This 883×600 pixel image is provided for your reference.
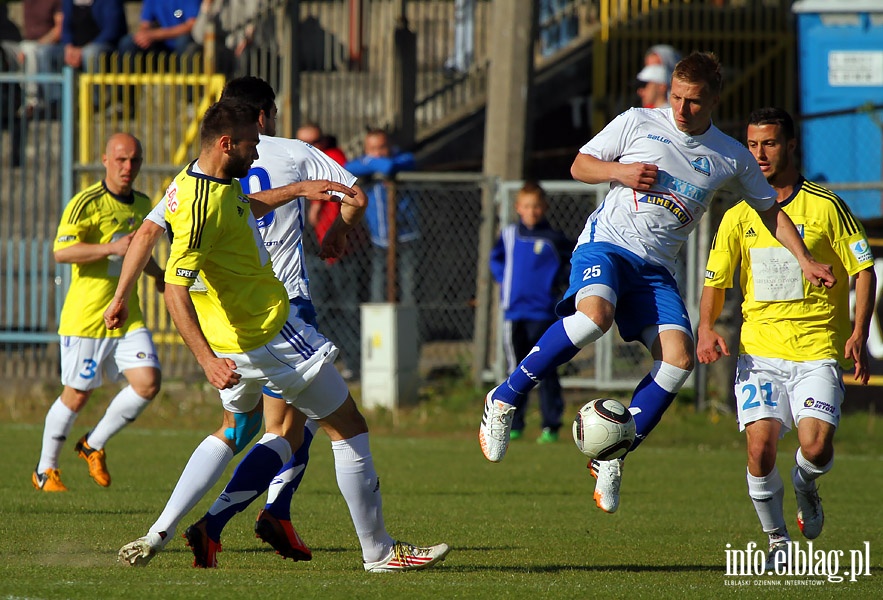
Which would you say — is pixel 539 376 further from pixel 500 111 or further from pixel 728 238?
pixel 500 111

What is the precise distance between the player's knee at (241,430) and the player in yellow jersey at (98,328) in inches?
118

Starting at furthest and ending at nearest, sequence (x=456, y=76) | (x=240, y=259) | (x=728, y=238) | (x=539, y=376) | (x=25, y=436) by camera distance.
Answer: (x=456, y=76) < (x=25, y=436) < (x=728, y=238) < (x=539, y=376) < (x=240, y=259)

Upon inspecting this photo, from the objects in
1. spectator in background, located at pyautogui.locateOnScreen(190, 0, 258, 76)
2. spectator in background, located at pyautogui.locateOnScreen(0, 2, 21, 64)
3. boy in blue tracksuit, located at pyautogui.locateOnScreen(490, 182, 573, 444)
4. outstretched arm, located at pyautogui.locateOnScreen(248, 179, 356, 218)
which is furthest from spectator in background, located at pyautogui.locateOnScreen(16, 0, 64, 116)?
outstretched arm, located at pyautogui.locateOnScreen(248, 179, 356, 218)

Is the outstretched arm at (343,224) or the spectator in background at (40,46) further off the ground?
the spectator in background at (40,46)

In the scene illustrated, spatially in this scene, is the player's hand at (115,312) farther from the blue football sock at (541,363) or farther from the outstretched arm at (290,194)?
the blue football sock at (541,363)

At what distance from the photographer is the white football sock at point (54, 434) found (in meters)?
9.15

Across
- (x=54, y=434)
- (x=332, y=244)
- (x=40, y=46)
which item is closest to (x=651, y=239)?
(x=332, y=244)

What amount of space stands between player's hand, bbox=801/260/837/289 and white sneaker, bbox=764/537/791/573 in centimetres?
144

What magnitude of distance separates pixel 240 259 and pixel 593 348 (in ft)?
30.6

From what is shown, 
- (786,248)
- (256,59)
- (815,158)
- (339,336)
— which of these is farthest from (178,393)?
(786,248)

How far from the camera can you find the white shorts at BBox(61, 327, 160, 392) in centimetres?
945

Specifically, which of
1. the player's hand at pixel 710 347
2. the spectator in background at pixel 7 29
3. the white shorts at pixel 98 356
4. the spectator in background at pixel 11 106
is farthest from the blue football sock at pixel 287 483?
the spectator in background at pixel 7 29

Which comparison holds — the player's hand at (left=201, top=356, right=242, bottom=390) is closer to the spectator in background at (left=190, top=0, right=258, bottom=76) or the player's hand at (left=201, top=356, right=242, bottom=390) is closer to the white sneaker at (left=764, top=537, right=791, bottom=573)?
the white sneaker at (left=764, top=537, right=791, bottom=573)

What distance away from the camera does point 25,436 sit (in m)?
12.4
